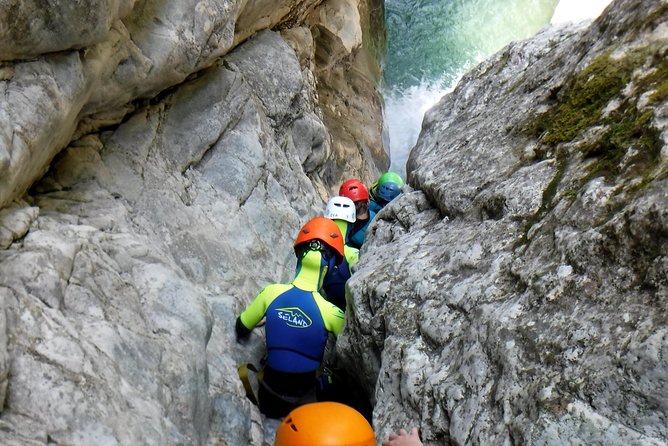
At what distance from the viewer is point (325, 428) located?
3.43 m

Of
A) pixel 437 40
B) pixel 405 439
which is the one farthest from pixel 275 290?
→ pixel 437 40

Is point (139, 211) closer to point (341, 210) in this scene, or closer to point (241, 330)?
point (241, 330)

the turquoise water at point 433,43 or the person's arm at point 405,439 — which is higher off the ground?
the turquoise water at point 433,43

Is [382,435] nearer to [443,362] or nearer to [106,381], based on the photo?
[443,362]

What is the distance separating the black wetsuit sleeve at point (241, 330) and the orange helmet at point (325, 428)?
6.72ft

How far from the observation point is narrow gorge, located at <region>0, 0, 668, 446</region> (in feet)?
9.20

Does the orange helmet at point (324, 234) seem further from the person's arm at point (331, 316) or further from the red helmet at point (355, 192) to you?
the red helmet at point (355, 192)

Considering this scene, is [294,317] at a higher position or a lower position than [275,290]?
lower

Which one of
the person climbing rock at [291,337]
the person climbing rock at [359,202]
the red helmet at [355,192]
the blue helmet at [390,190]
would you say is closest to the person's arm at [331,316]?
the person climbing rock at [291,337]

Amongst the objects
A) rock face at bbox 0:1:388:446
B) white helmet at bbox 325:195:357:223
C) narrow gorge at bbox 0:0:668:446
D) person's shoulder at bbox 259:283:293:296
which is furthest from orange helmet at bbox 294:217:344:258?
white helmet at bbox 325:195:357:223

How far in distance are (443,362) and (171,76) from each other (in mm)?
4058

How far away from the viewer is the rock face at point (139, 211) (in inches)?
135

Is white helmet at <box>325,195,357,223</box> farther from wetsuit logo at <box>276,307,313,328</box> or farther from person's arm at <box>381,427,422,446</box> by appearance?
person's arm at <box>381,427,422,446</box>

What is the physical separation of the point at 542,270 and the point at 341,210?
186 inches
